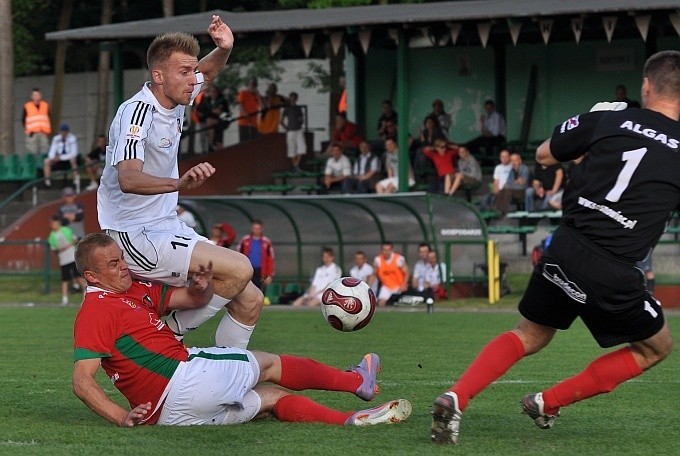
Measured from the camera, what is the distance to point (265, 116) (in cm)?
2952

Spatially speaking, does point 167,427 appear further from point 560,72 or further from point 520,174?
point 560,72

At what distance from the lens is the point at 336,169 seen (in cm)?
2538

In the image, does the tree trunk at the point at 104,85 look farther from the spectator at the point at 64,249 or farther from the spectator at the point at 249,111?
the spectator at the point at 64,249

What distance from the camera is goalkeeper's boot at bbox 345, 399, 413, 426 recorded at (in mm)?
7082

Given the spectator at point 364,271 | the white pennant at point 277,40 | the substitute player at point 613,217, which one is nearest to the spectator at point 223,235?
the spectator at point 364,271

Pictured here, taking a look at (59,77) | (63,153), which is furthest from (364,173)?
(59,77)

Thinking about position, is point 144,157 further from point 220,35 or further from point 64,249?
point 64,249

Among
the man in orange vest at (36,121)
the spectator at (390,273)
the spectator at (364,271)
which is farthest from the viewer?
the man in orange vest at (36,121)

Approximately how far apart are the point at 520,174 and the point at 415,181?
2709 mm

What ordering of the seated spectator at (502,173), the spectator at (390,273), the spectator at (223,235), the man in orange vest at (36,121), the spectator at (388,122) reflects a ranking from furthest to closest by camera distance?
the man in orange vest at (36,121) < the spectator at (388,122) < the seated spectator at (502,173) < the spectator at (223,235) < the spectator at (390,273)

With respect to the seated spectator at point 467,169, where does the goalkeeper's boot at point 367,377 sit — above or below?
below

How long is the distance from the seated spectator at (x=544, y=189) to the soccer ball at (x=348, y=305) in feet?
49.5

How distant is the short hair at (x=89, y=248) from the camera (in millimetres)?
6973

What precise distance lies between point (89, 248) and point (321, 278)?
15.2 m
